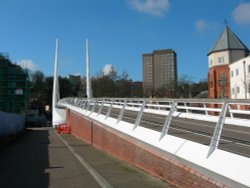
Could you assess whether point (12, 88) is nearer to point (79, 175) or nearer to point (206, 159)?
point (79, 175)

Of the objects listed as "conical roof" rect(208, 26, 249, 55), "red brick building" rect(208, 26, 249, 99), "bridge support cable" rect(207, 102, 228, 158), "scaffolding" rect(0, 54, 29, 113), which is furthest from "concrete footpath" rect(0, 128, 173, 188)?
"scaffolding" rect(0, 54, 29, 113)

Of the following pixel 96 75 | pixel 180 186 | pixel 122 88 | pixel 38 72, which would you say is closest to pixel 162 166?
pixel 180 186

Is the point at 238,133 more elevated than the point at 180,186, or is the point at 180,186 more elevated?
the point at 238,133

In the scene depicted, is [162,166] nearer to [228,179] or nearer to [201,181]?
[201,181]

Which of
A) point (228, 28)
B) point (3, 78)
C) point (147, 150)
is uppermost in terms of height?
point (228, 28)

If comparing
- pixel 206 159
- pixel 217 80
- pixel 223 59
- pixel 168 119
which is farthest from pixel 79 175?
pixel 223 59

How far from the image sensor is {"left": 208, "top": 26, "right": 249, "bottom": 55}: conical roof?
269 feet

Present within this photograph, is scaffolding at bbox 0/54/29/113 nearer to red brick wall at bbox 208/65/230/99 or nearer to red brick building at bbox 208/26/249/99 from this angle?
red brick building at bbox 208/26/249/99

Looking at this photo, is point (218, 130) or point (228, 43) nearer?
point (218, 130)

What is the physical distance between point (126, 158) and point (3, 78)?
91470mm

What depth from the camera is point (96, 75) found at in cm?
12912

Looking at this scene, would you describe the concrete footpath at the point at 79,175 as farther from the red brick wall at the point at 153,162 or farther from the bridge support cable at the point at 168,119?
the bridge support cable at the point at 168,119

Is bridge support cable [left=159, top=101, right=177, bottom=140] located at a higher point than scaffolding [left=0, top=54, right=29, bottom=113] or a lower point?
lower

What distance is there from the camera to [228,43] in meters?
82.6
